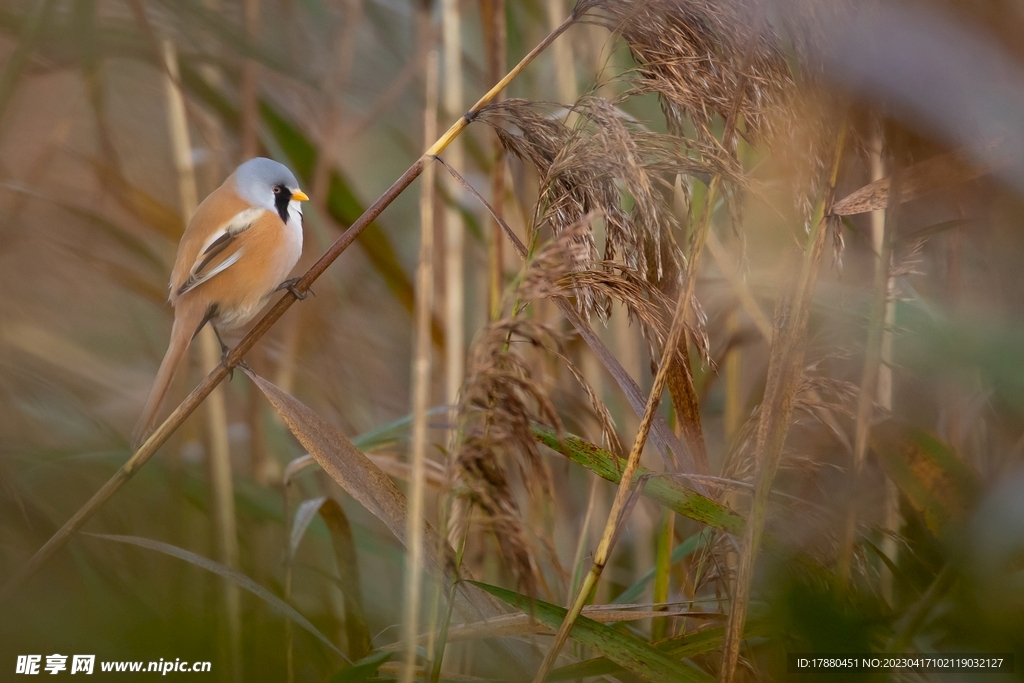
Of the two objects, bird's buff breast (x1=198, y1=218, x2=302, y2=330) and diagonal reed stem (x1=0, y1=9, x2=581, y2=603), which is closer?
diagonal reed stem (x1=0, y1=9, x2=581, y2=603)

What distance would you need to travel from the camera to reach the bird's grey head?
1.84 meters

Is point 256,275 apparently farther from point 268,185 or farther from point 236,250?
point 268,185

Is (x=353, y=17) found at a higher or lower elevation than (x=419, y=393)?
higher

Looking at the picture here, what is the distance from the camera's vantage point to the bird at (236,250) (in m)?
1.84

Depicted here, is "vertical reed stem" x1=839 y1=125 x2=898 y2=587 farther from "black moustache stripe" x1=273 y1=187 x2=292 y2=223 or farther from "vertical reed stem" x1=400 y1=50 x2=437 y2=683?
"black moustache stripe" x1=273 y1=187 x2=292 y2=223

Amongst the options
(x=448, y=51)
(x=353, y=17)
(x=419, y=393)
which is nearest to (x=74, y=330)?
(x=353, y=17)

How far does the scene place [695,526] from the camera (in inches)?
77.6

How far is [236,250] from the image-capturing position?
6.50 feet

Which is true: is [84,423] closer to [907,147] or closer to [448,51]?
[448,51]

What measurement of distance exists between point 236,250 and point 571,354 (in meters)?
1.04

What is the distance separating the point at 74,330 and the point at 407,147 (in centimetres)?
131

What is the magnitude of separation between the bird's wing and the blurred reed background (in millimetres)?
102

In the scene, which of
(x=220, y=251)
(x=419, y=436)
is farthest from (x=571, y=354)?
(x=419, y=436)

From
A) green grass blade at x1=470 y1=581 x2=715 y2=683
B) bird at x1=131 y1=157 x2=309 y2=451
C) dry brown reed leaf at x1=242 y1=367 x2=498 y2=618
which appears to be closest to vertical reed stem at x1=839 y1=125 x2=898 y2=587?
A: green grass blade at x1=470 y1=581 x2=715 y2=683
